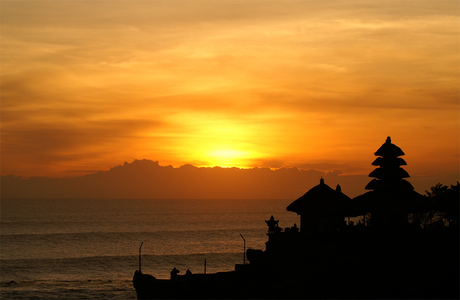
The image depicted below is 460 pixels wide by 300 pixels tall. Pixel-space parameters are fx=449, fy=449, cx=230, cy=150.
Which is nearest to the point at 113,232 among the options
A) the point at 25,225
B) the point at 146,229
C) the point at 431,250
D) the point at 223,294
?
the point at 146,229

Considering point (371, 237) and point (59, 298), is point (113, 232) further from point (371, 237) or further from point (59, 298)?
point (371, 237)

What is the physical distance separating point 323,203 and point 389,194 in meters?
6.38

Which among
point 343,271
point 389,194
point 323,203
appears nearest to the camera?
point 343,271

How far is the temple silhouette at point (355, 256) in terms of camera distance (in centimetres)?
2266

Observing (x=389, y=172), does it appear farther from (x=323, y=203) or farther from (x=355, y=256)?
(x=355, y=256)

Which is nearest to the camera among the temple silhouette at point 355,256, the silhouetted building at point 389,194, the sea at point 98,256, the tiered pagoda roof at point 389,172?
the temple silhouette at point 355,256

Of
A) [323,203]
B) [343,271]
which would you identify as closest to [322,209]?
[323,203]

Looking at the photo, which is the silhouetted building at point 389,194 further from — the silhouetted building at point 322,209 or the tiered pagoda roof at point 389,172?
the silhouetted building at point 322,209

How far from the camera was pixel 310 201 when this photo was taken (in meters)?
30.6

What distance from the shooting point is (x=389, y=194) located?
33250mm

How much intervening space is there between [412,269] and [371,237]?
390cm

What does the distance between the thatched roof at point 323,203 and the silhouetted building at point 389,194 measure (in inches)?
40.4

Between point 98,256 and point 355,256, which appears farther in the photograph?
point 98,256

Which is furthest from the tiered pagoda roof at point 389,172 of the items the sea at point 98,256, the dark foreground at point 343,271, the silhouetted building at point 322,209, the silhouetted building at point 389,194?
the sea at point 98,256
